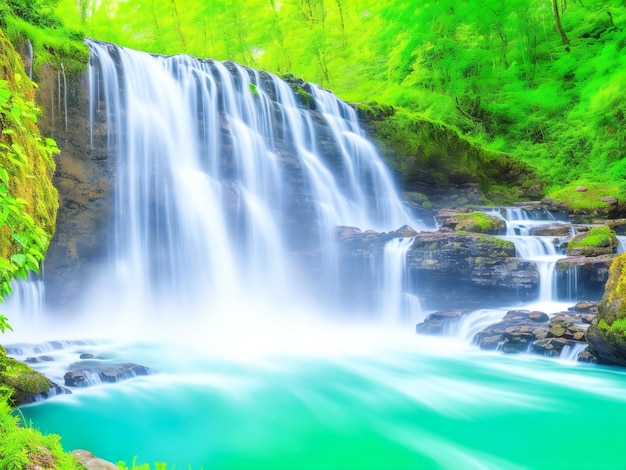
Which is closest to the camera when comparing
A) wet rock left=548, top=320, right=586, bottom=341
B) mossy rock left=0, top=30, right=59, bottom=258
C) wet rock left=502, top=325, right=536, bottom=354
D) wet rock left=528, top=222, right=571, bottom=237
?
mossy rock left=0, top=30, right=59, bottom=258

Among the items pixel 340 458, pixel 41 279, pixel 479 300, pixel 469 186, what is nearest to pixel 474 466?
pixel 340 458

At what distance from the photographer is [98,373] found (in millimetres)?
6469

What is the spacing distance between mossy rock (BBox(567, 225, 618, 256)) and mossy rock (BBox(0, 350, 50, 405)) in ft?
34.9

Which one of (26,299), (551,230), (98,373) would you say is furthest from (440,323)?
(26,299)

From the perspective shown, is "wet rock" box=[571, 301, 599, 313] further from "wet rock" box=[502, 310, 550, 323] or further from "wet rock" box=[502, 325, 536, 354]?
"wet rock" box=[502, 325, 536, 354]

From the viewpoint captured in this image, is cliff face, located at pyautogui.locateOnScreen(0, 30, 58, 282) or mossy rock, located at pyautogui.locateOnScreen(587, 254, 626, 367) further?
mossy rock, located at pyautogui.locateOnScreen(587, 254, 626, 367)

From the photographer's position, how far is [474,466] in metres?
4.45

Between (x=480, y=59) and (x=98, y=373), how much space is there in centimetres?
2056

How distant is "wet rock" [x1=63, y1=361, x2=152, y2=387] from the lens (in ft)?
20.4

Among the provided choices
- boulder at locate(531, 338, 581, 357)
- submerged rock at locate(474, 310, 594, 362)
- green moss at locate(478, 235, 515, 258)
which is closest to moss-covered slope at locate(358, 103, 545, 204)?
green moss at locate(478, 235, 515, 258)

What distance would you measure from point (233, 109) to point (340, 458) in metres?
11.3

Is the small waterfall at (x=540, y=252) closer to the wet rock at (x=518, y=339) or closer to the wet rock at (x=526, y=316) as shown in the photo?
the wet rock at (x=526, y=316)

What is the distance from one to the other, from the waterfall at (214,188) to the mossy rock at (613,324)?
6.60m

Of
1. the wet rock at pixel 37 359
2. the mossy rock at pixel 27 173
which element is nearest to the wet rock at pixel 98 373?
the wet rock at pixel 37 359
